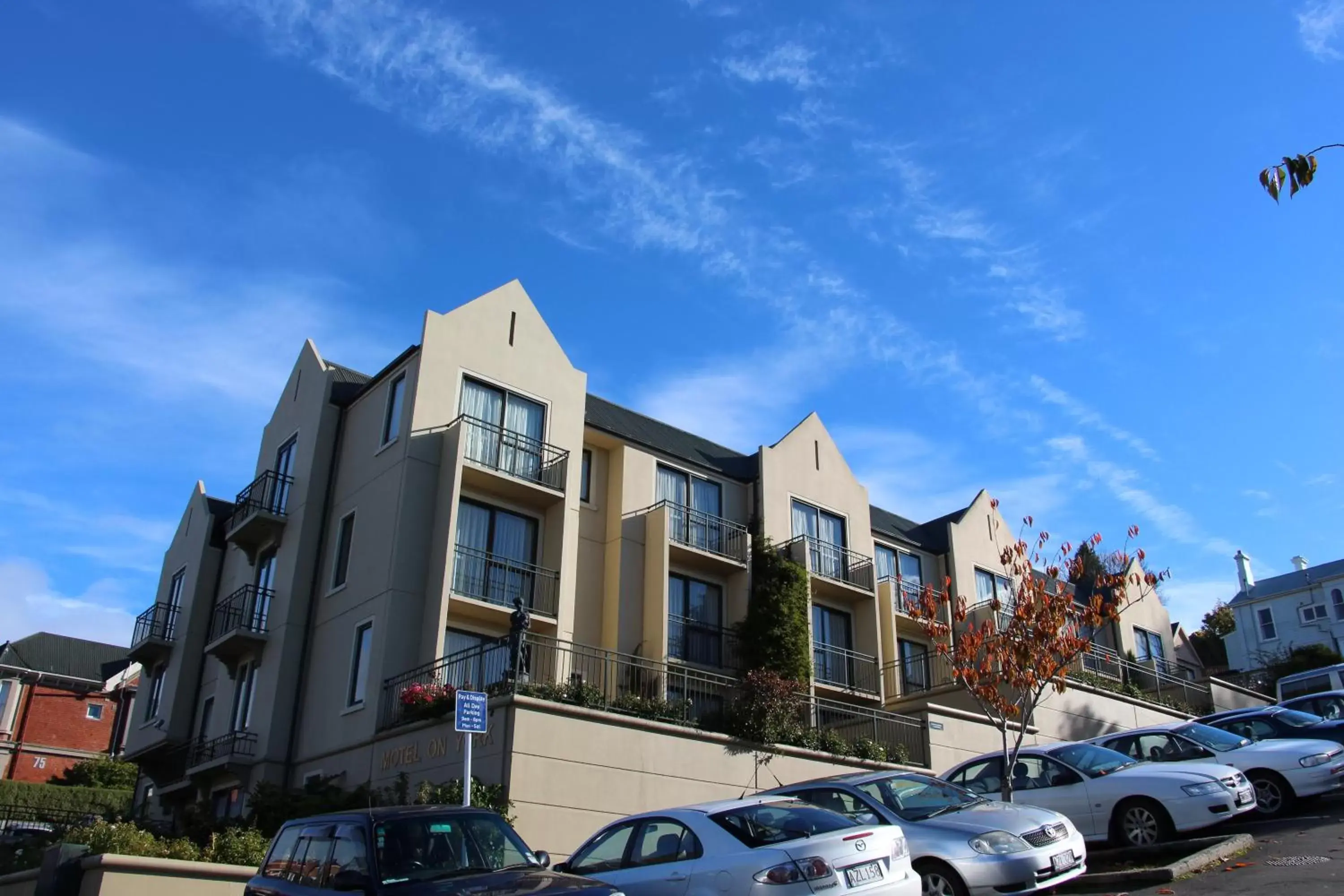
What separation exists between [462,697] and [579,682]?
5.51m

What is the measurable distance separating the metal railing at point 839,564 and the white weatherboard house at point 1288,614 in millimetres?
36764

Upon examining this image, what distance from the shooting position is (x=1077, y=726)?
2788cm

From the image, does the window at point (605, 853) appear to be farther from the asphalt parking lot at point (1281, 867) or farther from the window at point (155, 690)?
the window at point (155, 690)

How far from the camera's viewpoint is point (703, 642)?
26.2 meters

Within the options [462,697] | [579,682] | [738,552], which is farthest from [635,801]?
[738,552]

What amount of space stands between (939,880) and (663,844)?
2903 millimetres

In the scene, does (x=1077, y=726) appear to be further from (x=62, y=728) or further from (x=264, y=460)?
(x=62, y=728)

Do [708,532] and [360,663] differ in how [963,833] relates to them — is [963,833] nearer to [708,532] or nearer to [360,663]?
[360,663]

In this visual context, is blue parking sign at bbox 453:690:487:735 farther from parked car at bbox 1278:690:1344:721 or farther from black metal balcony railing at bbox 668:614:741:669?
parked car at bbox 1278:690:1344:721

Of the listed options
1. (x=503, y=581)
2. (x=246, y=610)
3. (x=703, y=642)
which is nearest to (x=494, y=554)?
(x=503, y=581)

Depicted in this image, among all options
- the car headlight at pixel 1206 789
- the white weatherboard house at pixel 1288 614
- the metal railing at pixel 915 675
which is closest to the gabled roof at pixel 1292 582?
the white weatherboard house at pixel 1288 614

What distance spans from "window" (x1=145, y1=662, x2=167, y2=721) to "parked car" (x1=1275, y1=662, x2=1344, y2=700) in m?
27.5

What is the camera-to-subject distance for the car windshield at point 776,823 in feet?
31.2

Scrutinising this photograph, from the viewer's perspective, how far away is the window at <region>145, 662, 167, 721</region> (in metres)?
29.2
